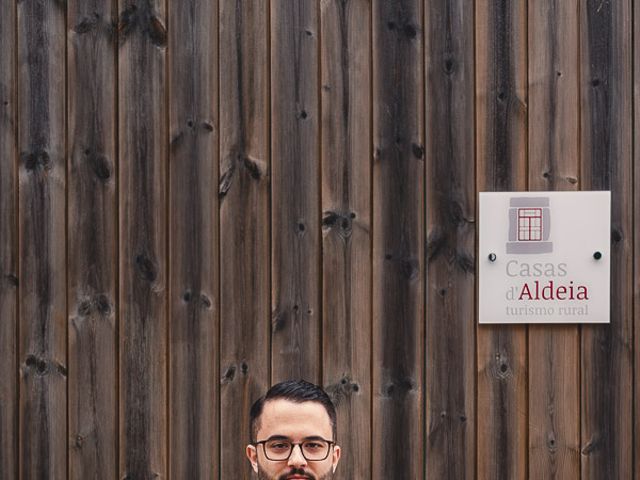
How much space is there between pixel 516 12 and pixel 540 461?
136 centimetres

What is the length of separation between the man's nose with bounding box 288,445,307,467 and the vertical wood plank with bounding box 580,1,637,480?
1107 millimetres

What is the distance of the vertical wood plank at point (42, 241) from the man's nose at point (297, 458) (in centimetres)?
109

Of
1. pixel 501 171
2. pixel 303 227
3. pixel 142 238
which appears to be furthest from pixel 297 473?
pixel 501 171

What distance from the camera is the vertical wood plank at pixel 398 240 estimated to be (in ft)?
8.99

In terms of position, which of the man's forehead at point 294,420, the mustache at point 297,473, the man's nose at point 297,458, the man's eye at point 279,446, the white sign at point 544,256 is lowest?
the mustache at point 297,473

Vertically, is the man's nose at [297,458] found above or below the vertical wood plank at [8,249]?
below

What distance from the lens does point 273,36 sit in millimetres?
2795

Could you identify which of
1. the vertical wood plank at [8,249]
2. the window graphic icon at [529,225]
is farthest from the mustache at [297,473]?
the vertical wood plank at [8,249]

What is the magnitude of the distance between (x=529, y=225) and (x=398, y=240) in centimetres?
40

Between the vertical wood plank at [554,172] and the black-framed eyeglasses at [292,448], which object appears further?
the vertical wood plank at [554,172]

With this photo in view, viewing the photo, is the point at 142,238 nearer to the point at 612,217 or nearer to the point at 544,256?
the point at 544,256

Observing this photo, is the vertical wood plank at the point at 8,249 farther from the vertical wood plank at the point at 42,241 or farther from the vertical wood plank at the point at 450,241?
the vertical wood plank at the point at 450,241

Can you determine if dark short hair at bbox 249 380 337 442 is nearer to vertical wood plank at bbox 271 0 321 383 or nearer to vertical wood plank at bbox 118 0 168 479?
vertical wood plank at bbox 271 0 321 383

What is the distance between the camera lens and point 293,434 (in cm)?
202
